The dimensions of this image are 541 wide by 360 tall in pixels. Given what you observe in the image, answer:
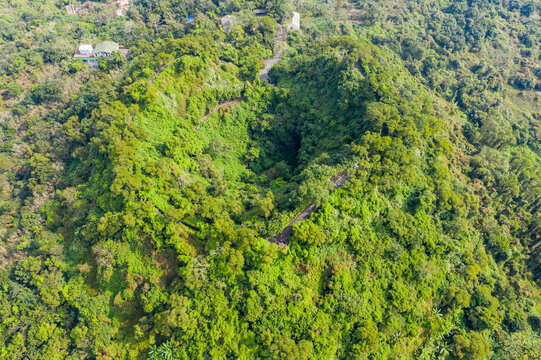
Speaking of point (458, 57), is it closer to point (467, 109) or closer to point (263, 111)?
point (467, 109)

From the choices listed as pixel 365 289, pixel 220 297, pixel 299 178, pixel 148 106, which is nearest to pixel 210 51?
pixel 148 106

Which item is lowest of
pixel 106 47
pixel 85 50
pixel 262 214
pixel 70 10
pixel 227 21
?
pixel 85 50

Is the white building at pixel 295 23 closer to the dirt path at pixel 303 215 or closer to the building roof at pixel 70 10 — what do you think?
the dirt path at pixel 303 215

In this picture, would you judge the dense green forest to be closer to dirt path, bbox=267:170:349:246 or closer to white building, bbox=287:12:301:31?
dirt path, bbox=267:170:349:246

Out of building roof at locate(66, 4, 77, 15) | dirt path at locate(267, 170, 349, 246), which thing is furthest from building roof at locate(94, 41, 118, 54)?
dirt path at locate(267, 170, 349, 246)

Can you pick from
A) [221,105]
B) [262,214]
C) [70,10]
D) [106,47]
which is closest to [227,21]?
[106,47]

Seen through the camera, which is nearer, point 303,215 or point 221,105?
point 303,215

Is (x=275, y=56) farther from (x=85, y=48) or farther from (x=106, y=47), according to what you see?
(x=85, y=48)

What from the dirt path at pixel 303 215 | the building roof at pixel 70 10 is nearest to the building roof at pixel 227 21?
the dirt path at pixel 303 215
